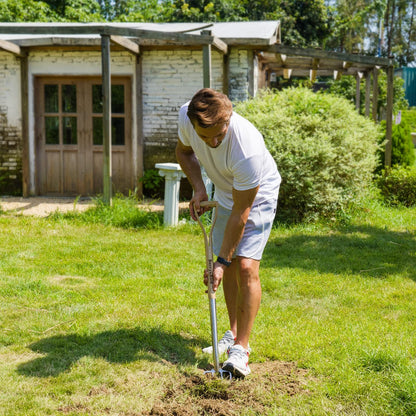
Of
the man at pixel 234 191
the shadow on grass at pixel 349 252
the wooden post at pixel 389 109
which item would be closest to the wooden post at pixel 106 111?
the shadow on grass at pixel 349 252

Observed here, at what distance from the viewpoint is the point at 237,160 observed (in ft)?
10.1

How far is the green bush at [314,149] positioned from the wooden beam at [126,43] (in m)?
2.22

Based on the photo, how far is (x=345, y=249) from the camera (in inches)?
265

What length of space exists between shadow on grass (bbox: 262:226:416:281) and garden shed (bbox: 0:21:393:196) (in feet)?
12.9

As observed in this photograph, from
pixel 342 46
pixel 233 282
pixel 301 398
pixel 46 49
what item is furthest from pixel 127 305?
pixel 342 46

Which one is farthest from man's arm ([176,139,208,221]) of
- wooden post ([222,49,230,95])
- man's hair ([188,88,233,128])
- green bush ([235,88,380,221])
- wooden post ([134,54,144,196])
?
wooden post ([134,54,144,196])

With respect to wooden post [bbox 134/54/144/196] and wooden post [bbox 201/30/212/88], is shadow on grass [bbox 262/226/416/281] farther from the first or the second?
wooden post [bbox 134/54/144/196]

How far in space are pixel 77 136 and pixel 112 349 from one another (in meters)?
7.78

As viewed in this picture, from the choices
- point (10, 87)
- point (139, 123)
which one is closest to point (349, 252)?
point (139, 123)

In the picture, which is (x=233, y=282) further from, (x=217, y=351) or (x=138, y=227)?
(x=138, y=227)

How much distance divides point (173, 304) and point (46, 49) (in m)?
7.54

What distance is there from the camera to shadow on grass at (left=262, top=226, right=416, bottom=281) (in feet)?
19.5

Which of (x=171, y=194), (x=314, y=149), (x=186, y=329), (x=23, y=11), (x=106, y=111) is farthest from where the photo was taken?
(x=23, y=11)

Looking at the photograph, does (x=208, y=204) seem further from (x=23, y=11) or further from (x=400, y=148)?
(x=23, y=11)
